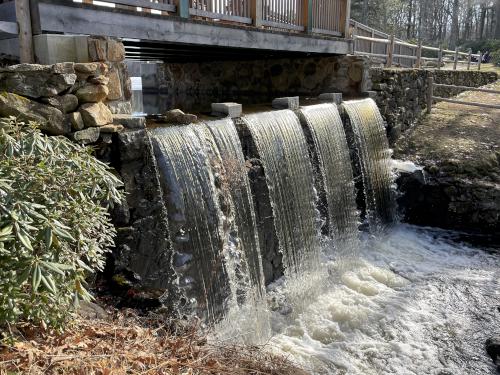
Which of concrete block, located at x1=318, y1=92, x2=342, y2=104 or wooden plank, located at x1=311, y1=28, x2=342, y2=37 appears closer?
concrete block, located at x1=318, y1=92, x2=342, y2=104

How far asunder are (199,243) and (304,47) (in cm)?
471

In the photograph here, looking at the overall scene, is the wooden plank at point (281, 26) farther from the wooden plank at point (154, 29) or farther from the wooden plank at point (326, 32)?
the wooden plank at point (326, 32)

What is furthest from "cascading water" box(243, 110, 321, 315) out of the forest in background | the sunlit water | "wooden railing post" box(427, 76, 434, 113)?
the forest in background

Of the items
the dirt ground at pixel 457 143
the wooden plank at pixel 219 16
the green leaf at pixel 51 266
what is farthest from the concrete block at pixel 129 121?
the dirt ground at pixel 457 143

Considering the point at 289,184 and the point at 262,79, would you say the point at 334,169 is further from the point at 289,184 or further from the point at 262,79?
the point at 262,79

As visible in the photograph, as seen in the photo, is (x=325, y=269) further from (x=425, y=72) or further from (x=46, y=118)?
(x=425, y=72)

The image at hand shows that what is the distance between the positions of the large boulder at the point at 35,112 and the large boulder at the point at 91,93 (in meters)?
0.30

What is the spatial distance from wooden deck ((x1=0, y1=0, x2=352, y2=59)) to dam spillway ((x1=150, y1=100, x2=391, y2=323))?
1.21 metres

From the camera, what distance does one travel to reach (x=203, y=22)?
5707 mm

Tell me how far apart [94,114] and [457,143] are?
27.1 ft

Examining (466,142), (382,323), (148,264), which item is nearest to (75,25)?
(148,264)

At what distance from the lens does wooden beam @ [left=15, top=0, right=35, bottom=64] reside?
3.86 m

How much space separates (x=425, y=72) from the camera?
449 inches

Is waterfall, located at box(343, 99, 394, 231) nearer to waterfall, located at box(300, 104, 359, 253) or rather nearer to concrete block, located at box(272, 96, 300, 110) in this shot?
waterfall, located at box(300, 104, 359, 253)
